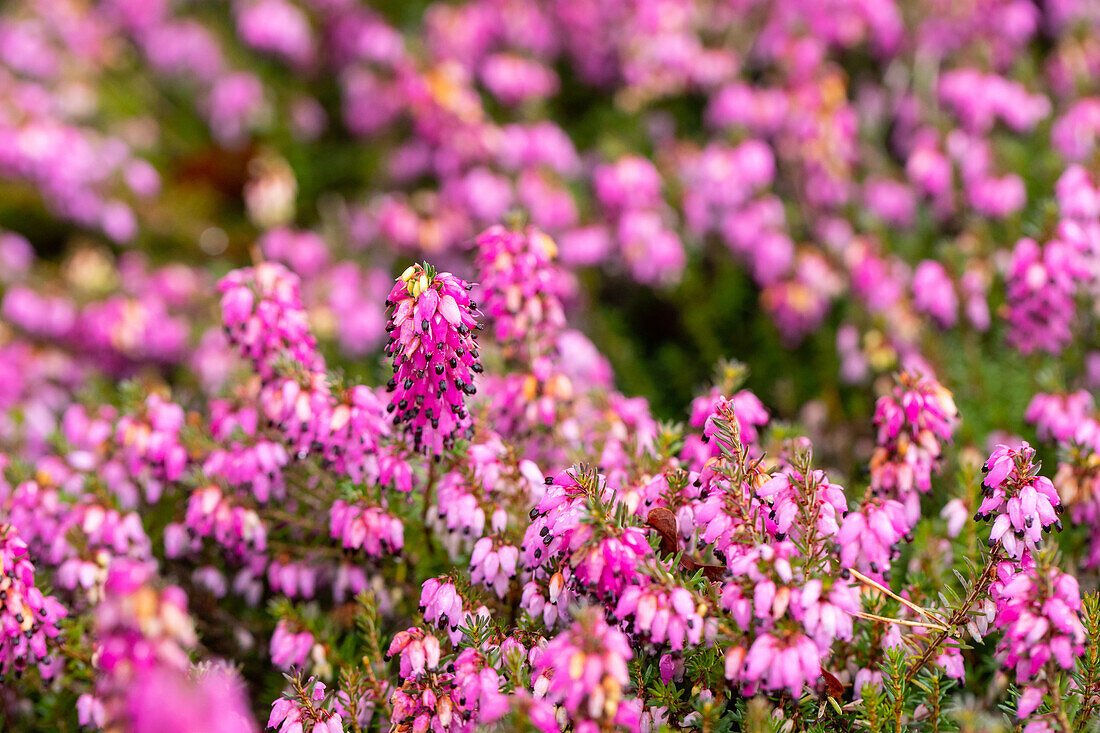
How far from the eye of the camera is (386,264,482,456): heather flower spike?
2748 millimetres

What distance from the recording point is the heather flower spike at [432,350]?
275 centimetres

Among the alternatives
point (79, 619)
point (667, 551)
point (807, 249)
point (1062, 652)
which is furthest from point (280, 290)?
point (807, 249)

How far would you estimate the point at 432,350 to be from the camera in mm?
2766

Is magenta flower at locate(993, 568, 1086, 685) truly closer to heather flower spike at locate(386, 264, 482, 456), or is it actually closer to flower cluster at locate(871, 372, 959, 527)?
flower cluster at locate(871, 372, 959, 527)

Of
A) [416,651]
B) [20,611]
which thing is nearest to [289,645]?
[416,651]

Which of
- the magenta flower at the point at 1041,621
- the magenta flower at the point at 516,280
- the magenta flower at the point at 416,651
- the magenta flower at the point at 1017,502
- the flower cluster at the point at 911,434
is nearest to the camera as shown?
the magenta flower at the point at 1041,621

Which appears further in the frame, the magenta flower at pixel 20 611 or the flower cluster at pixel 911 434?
the flower cluster at pixel 911 434

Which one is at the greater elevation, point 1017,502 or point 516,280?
point 516,280

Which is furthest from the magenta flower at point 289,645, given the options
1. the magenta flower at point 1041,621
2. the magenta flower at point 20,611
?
the magenta flower at point 1041,621

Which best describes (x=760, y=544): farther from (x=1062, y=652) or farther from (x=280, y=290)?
(x=280, y=290)

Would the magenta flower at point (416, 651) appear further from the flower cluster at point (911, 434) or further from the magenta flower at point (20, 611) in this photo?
the flower cluster at point (911, 434)

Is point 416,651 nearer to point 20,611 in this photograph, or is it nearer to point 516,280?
point 20,611

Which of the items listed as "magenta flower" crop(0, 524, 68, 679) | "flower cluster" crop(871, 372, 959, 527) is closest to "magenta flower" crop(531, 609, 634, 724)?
"flower cluster" crop(871, 372, 959, 527)

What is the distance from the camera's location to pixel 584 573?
2547 mm
